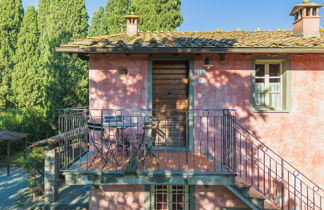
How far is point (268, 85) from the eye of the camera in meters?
5.99

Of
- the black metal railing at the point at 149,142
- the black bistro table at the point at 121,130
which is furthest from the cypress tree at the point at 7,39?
the black bistro table at the point at 121,130

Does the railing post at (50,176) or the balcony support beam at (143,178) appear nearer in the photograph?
the balcony support beam at (143,178)

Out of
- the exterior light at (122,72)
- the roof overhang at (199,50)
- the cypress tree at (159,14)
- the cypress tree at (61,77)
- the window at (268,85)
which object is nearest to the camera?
the roof overhang at (199,50)

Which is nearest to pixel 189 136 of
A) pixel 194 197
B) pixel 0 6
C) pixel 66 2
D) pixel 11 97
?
pixel 194 197

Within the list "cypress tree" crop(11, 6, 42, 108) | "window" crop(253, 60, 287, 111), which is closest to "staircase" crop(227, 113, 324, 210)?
"window" crop(253, 60, 287, 111)

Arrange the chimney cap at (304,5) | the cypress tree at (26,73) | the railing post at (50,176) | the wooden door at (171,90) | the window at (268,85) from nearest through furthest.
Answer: the window at (268,85) → the wooden door at (171,90) → the chimney cap at (304,5) → the railing post at (50,176) → the cypress tree at (26,73)

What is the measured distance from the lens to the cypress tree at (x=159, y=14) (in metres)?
16.7

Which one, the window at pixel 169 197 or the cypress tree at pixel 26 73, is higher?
the cypress tree at pixel 26 73

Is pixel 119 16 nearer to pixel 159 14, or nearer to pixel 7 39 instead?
pixel 159 14

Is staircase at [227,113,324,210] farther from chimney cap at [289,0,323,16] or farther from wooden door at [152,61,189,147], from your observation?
chimney cap at [289,0,323,16]

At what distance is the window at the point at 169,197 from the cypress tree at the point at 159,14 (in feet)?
46.5

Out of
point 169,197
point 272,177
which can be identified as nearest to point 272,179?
point 272,177

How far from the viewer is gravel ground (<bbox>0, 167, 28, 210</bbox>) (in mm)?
7667

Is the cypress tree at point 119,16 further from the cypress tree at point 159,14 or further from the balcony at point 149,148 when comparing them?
the balcony at point 149,148
